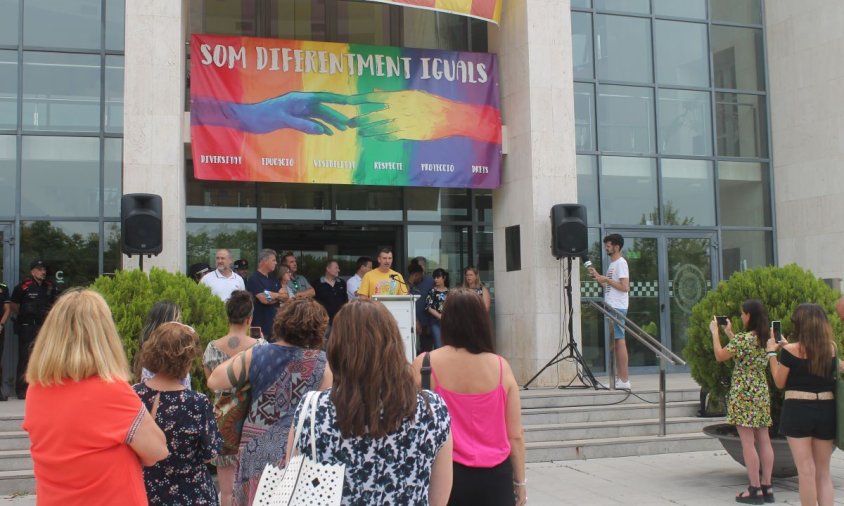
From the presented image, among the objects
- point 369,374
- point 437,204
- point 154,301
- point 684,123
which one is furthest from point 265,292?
point 684,123

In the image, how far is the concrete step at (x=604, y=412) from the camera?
1054 cm

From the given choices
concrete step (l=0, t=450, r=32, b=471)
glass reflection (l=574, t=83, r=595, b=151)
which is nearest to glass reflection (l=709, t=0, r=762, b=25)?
glass reflection (l=574, t=83, r=595, b=151)

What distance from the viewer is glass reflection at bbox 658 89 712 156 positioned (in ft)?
51.5

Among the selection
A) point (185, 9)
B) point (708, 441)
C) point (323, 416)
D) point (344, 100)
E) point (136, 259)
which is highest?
point (185, 9)

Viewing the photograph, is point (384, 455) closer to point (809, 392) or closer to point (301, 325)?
point (301, 325)

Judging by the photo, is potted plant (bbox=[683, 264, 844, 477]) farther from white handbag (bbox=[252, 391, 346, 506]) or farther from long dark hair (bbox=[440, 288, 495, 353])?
white handbag (bbox=[252, 391, 346, 506])

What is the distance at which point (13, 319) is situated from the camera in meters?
12.1

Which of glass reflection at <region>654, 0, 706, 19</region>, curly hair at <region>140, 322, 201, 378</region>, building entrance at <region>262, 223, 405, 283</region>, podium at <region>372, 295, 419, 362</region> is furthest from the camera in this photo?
glass reflection at <region>654, 0, 706, 19</region>

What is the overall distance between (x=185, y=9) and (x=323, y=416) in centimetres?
1064

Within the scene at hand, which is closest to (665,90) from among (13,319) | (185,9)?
(185,9)

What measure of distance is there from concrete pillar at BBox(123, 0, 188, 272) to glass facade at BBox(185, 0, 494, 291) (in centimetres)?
233

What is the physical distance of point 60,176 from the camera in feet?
42.4

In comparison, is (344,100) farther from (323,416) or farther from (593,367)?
(323,416)

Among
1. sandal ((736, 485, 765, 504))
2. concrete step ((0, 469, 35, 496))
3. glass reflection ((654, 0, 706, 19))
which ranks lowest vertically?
sandal ((736, 485, 765, 504))
